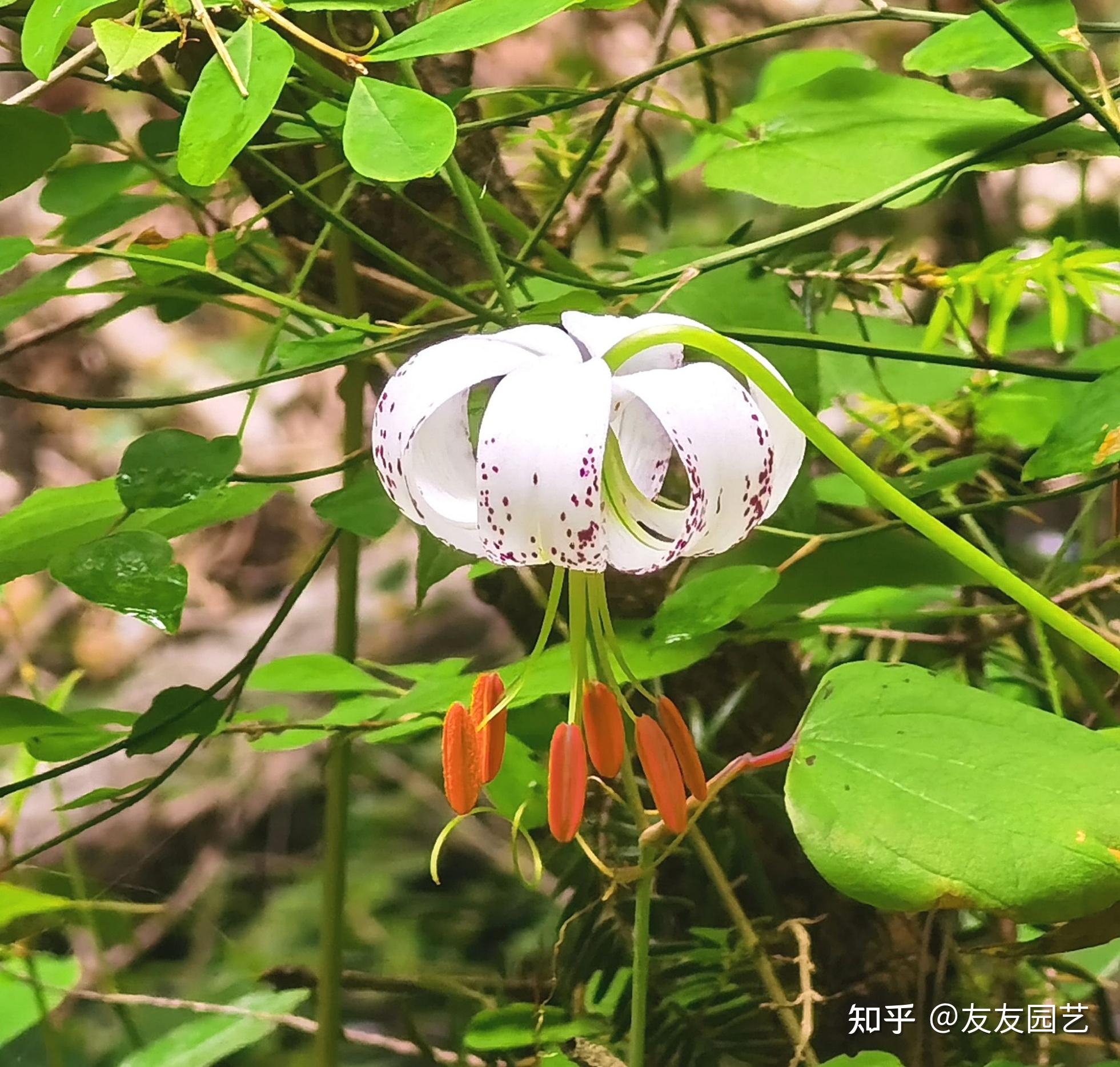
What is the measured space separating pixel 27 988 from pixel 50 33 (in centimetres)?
63

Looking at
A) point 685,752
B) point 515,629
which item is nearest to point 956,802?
point 685,752

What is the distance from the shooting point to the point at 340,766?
1.96ft

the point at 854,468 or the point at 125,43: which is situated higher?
the point at 125,43

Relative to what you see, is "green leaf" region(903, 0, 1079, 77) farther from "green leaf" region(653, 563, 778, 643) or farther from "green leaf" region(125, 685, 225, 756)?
"green leaf" region(125, 685, 225, 756)

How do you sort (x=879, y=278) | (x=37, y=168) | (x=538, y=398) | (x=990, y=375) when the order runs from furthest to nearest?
(x=990, y=375), (x=879, y=278), (x=37, y=168), (x=538, y=398)

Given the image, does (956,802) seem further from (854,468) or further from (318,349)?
(318,349)

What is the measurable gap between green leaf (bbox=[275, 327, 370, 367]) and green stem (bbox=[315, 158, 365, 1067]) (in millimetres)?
149

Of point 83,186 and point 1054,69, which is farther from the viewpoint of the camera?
point 83,186

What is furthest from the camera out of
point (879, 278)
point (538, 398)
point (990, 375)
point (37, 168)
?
point (990, 375)

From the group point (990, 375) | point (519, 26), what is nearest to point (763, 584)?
point (519, 26)

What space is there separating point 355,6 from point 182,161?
0.09 meters

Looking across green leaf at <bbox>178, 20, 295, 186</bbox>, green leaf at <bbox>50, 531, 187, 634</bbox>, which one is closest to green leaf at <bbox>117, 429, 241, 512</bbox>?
green leaf at <bbox>50, 531, 187, 634</bbox>

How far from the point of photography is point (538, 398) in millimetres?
259

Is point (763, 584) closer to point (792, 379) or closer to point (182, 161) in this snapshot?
point (792, 379)
